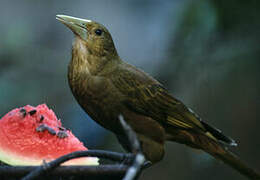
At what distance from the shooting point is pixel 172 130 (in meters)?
2.80

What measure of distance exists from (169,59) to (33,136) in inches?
60.6

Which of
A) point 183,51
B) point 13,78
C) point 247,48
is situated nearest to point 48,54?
point 13,78

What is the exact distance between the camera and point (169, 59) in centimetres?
373

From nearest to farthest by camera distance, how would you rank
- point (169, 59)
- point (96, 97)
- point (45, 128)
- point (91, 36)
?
point (45, 128) < point (96, 97) < point (91, 36) < point (169, 59)

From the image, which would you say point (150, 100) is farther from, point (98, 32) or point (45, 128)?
point (45, 128)

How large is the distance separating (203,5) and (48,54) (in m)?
1.34

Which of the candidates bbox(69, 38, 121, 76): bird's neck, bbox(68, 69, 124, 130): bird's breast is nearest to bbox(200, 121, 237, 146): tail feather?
bbox(68, 69, 124, 130): bird's breast

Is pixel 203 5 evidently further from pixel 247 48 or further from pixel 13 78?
A: pixel 13 78

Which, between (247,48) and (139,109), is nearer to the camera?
(139,109)

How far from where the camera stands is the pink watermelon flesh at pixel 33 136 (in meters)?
2.39

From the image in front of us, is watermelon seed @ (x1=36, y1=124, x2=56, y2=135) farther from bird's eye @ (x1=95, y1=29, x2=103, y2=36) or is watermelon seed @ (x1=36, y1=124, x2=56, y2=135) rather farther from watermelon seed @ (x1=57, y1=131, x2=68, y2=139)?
bird's eye @ (x1=95, y1=29, x2=103, y2=36)

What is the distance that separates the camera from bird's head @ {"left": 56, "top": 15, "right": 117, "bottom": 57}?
2598mm

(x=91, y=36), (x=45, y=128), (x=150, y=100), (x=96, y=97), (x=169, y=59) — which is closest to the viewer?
(x=45, y=128)

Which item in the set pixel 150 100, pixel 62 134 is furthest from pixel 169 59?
pixel 62 134
